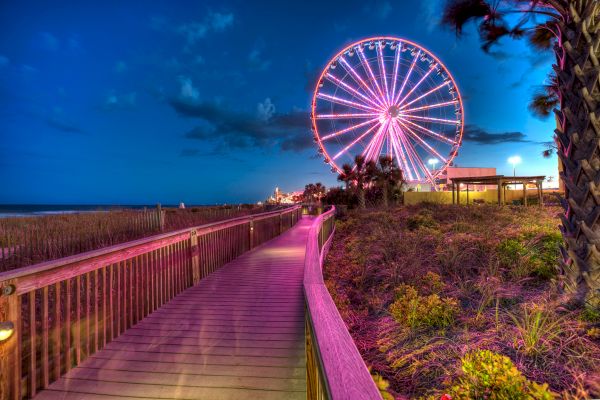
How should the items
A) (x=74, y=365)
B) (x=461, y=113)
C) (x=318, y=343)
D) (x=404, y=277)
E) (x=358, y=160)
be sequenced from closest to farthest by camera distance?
(x=318, y=343) < (x=74, y=365) < (x=404, y=277) < (x=461, y=113) < (x=358, y=160)

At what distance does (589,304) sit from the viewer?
3586mm

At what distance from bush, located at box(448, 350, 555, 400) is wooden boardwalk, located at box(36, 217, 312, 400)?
123 centimetres

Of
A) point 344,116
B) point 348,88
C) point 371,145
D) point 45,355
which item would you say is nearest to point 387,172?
point 371,145

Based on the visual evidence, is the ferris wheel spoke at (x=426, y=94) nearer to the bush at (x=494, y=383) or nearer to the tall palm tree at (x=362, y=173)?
the tall palm tree at (x=362, y=173)

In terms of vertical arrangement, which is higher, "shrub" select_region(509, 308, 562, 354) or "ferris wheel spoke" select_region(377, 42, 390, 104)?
"ferris wheel spoke" select_region(377, 42, 390, 104)

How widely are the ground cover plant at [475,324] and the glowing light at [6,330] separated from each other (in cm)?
292

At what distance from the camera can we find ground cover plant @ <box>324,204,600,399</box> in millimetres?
2756

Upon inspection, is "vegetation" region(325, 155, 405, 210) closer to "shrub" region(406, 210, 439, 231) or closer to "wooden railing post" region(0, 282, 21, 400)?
"shrub" region(406, 210, 439, 231)

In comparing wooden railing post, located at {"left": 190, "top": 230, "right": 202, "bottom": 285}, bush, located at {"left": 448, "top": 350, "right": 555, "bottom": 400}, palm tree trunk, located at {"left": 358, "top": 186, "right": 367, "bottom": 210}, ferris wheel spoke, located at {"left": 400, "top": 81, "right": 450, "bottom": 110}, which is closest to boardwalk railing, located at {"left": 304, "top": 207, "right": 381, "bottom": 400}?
bush, located at {"left": 448, "top": 350, "right": 555, "bottom": 400}

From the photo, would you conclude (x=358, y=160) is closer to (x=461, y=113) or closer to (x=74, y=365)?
(x=461, y=113)

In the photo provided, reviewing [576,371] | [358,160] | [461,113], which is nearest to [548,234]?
[576,371]

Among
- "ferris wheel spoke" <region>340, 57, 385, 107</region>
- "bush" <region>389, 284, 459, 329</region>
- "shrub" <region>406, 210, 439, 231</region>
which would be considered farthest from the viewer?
"ferris wheel spoke" <region>340, 57, 385, 107</region>

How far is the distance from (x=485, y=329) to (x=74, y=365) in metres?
4.12

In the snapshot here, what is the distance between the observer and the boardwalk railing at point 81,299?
2.72 metres
